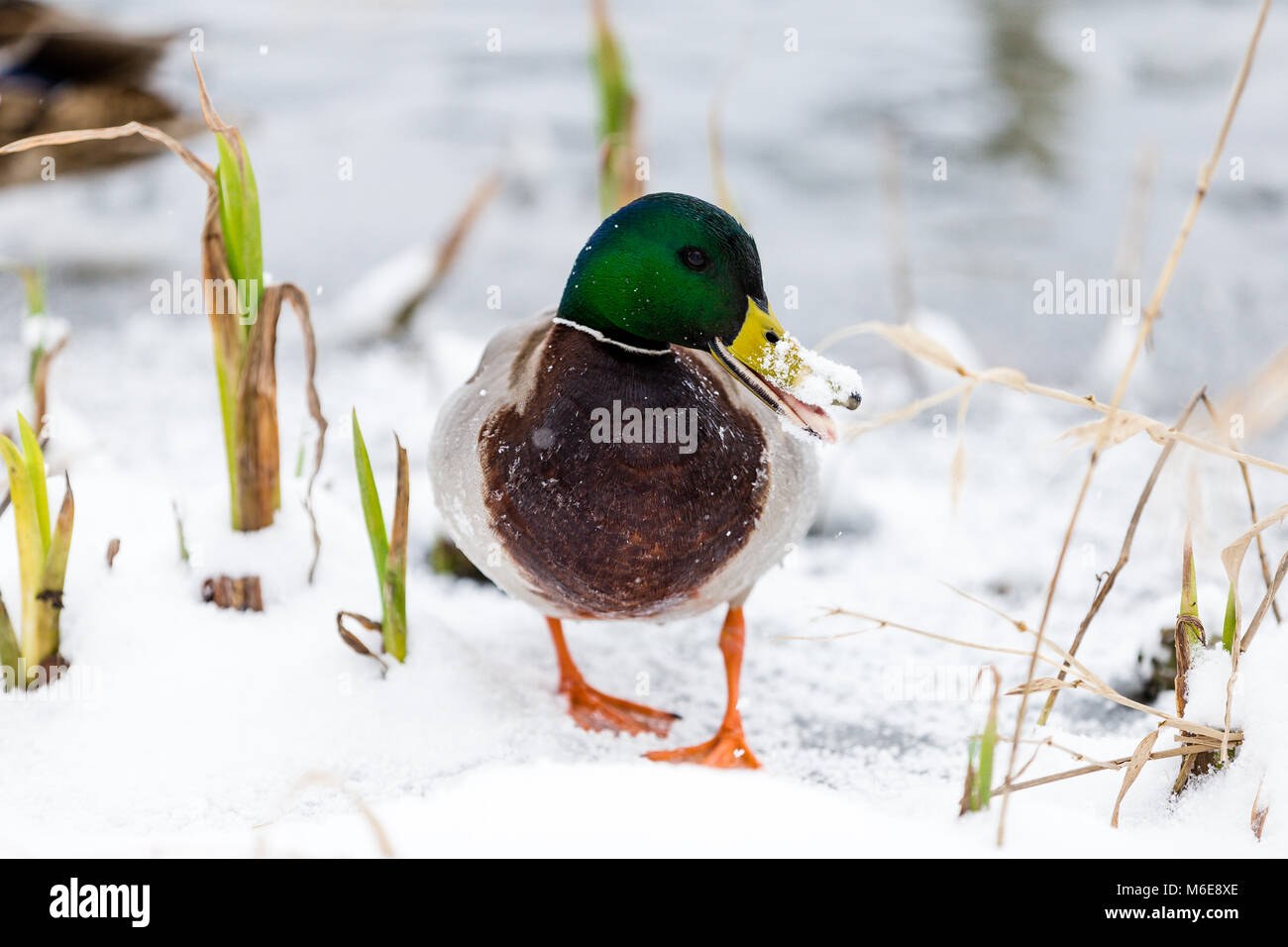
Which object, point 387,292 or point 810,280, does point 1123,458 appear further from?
point 387,292

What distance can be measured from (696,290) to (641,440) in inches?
10.9

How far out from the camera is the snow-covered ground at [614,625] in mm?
1819

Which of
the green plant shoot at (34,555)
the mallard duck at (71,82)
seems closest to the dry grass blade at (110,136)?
the green plant shoot at (34,555)

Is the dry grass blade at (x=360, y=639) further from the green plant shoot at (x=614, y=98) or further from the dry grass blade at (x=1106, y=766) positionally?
the green plant shoot at (x=614, y=98)

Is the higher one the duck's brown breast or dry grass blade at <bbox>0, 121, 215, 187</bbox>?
dry grass blade at <bbox>0, 121, 215, 187</bbox>

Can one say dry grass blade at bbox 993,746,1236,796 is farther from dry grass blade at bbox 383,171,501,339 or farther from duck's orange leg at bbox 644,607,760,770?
dry grass blade at bbox 383,171,501,339

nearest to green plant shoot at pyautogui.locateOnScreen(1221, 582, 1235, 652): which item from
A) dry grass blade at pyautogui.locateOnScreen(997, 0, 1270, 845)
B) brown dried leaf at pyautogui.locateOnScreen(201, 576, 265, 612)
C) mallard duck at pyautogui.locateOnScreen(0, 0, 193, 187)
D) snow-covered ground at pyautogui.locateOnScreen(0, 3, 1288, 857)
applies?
snow-covered ground at pyautogui.locateOnScreen(0, 3, 1288, 857)

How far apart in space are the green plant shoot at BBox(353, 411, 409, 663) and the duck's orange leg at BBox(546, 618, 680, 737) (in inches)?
14.4

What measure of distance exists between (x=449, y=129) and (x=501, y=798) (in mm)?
4685

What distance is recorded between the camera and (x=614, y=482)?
2.04 meters

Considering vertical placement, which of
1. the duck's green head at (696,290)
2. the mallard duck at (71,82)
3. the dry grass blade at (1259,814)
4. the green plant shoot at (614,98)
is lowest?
the dry grass blade at (1259,814)

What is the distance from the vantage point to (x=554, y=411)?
82.0 inches

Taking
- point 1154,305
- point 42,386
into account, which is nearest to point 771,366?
point 1154,305

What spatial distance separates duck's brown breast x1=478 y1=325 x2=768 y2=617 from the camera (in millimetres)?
2047
